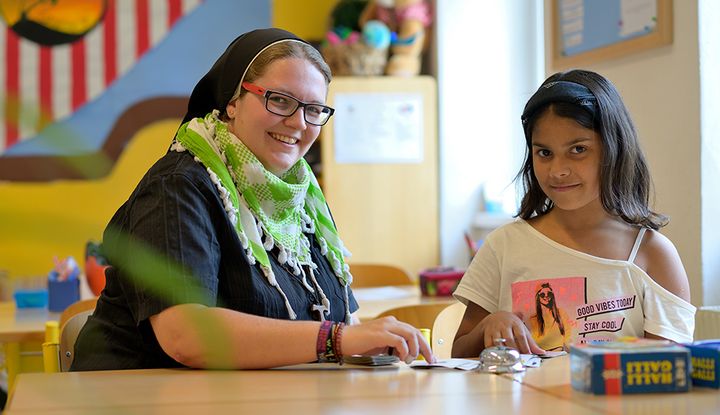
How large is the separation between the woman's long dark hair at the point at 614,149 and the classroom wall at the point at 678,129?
0.82 meters

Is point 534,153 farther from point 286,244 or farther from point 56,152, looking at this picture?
point 56,152

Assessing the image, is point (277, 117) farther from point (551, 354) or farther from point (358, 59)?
point (358, 59)

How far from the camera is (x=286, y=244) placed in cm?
170

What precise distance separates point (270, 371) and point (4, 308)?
1912mm

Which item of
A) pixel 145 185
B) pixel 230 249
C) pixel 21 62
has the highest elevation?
pixel 21 62

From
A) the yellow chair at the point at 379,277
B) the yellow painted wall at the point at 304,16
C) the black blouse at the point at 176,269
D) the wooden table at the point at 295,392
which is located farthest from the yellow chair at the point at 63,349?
the yellow painted wall at the point at 304,16

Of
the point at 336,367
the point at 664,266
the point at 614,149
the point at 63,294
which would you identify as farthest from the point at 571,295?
the point at 63,294

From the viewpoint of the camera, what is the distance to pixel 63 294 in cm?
295

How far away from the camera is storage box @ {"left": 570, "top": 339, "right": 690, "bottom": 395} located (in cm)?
117

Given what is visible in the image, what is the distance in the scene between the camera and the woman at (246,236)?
1.39 meters

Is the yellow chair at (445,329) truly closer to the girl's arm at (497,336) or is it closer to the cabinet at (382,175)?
the girl's arm at (497,336)

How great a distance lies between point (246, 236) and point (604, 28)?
2025mm

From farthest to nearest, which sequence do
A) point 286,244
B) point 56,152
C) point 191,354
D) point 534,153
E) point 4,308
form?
point 4,308 < point 534,153 < point 286,244 < point 191,354 < point 56,152

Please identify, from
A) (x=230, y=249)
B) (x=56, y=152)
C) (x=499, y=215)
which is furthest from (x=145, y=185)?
(x=499, y=215)
